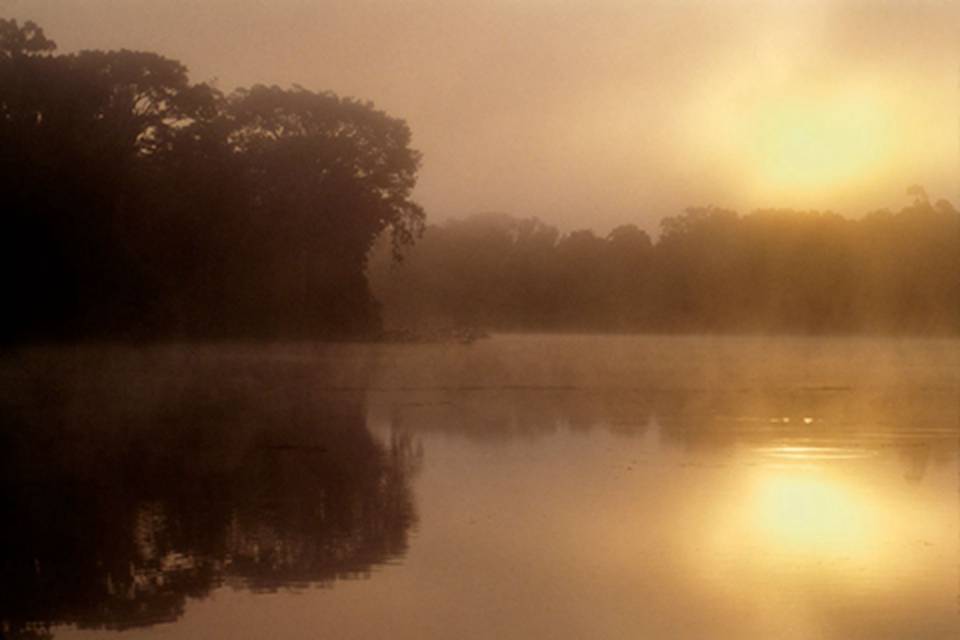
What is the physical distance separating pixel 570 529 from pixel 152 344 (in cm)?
2773

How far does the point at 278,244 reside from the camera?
151ft

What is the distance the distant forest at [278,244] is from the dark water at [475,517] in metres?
9.47

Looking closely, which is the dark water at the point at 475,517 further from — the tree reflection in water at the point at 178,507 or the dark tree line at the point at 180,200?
the dark tree line at the point at 180,200

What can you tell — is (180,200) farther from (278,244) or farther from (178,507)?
(178,507)

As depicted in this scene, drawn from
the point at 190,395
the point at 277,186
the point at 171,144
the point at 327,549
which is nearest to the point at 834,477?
the point at 327,549

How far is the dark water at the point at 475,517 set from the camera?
8.61m

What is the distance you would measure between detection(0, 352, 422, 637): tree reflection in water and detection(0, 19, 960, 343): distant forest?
41.6ft

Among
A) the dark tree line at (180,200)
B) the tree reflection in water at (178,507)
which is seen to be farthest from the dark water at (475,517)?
the dark tree line at (180,200)

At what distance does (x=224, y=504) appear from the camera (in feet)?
41.8

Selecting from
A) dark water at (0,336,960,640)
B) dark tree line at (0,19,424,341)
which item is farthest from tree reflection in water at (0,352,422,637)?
dark tree line at (0,19,424,341)

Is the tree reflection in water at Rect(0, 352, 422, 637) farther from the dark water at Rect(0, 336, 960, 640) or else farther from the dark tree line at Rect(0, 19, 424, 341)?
the dark tree line at Rect(0, 19, 424, 341)

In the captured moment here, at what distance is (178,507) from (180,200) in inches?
1081

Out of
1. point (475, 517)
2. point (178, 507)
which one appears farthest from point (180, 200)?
point (475, 517)

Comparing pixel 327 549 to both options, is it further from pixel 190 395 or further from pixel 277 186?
pixel 277 186
